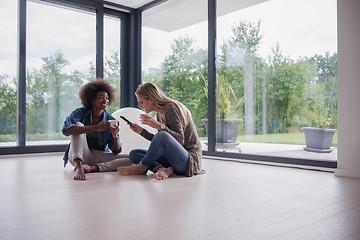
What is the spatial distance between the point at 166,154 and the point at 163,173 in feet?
0.58

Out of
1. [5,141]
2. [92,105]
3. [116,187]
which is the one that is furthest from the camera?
[5,141]

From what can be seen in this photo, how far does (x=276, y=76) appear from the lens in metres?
3.51

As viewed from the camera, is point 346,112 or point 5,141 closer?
point 346,112

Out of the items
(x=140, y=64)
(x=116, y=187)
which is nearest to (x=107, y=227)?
(x=116, y=187)

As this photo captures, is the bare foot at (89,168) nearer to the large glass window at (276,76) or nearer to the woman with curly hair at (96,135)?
the woman with curly hair at (96,135)

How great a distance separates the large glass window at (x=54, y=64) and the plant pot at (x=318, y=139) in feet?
11.0

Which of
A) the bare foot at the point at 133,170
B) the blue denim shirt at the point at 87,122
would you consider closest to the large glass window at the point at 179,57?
the blue denim shirt at the point at 87,122

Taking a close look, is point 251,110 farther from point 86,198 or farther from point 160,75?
point 86,198

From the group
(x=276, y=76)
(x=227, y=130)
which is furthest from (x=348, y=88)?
(x=227, y=130)

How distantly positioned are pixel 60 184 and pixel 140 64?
3.39 metres

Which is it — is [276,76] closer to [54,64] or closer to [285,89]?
[285,89]

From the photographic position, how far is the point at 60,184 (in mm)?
2291

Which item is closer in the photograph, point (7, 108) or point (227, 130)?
point (227, 130)

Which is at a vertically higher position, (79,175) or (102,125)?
(102,125)
